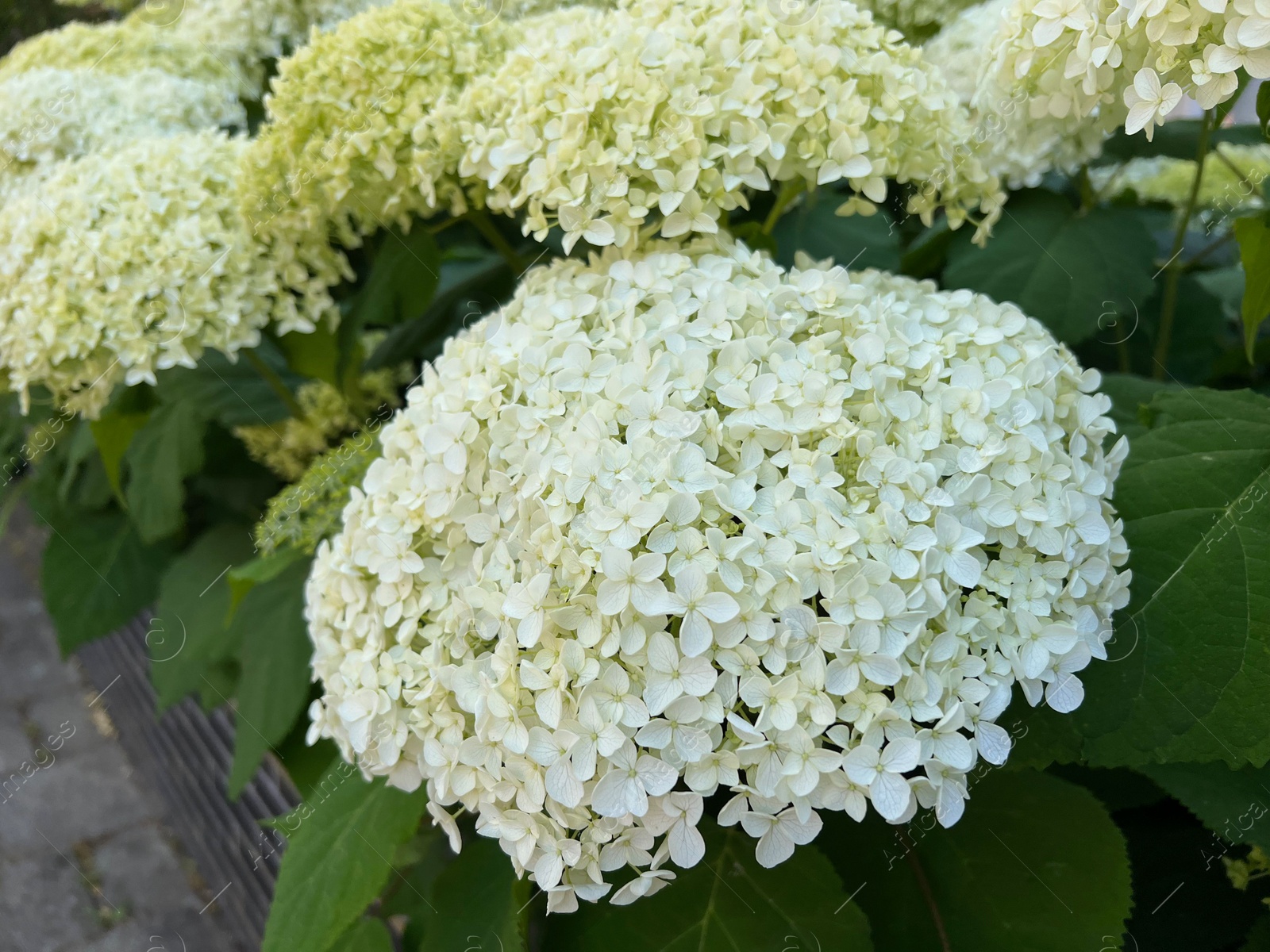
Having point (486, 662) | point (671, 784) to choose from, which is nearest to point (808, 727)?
point (671, 784)

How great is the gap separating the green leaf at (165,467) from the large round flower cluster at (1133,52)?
47.0 inches

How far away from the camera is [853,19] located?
84 centimetres

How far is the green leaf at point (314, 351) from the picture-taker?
1.20 m

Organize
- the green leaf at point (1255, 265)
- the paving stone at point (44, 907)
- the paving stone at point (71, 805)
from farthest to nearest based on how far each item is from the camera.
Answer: the paving stone at point (71, 805)
the paving stone at point (44, 907)
the green leaf at point (1255, 265)

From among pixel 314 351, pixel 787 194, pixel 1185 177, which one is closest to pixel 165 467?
pixel 314 351

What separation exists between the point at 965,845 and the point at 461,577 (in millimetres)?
528

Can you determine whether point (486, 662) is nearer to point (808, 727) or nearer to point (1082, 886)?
point (808, 727)

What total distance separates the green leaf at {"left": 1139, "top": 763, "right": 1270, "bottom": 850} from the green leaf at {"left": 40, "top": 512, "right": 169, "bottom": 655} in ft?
5.66

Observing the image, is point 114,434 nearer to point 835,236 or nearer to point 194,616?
point 194,616

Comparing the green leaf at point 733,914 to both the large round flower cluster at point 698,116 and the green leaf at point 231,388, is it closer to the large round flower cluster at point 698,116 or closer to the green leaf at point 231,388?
the large round flower cluster at point 698,116

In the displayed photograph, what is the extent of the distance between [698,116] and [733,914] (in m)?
0.68

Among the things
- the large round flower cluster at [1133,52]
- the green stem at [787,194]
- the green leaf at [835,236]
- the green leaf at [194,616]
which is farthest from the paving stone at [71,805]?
the large round flower cluster at [1133,52]

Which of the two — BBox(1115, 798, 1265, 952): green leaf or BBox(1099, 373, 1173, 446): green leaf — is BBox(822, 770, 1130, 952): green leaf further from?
BBox(1099, 373, 1173, 446): green leaf

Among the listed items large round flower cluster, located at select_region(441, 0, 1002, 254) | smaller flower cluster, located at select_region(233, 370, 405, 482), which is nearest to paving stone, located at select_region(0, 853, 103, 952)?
smaller flower cluster, located at select_region(233, 370, 405, 482)
